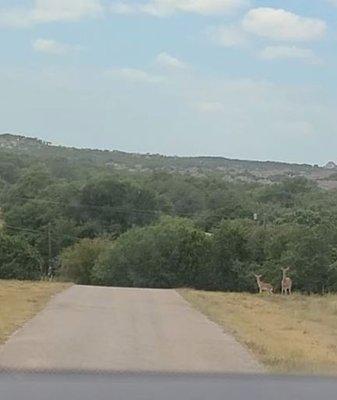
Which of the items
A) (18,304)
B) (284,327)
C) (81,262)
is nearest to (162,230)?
(81,262)

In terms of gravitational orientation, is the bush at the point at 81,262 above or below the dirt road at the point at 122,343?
below

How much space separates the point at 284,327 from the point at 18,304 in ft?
25.3

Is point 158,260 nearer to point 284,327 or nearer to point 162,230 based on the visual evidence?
point 162,230

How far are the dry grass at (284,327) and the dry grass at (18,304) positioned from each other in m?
4.51

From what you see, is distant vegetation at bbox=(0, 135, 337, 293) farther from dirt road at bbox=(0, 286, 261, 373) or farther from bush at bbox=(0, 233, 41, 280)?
dirt road at bbox=(0, 286, 261, 373)

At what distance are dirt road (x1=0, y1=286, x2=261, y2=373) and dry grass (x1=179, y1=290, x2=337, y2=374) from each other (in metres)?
0.44

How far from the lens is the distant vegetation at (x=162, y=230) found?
57.1 m

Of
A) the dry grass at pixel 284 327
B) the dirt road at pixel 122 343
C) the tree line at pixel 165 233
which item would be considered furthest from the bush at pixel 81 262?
the dirt road at pixel 122 343

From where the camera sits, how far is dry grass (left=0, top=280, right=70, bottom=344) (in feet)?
56.1

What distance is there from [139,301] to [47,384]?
18547mm

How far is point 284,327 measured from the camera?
20.3 m

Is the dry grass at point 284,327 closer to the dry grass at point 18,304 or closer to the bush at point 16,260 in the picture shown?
the dry grass at point 18,304

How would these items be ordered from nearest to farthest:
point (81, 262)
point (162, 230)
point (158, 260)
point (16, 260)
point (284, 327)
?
point (284, 327) < point (16, 260) < point (158, 260) < point (162, 230) < point (81, 262)

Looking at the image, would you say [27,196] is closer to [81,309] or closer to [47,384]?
[81,309]
